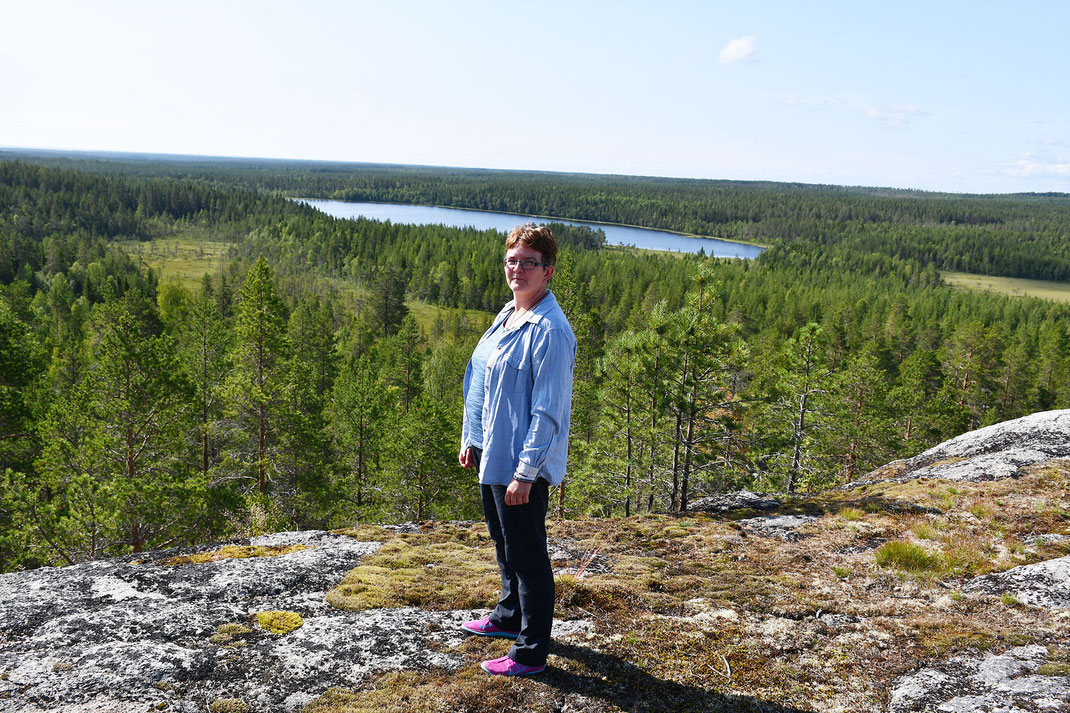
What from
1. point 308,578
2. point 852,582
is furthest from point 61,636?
point 852,582

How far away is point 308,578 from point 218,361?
21.2 metres

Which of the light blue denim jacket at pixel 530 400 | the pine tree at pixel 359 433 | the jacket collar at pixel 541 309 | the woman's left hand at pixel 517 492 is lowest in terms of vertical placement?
the pine tree at pixel 359 433

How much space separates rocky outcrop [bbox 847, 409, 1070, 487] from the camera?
1199 centimetres

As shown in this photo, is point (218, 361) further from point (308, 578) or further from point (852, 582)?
point (852, 582)

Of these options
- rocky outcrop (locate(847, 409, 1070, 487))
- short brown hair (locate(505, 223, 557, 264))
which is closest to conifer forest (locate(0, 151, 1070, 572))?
rocky outcrop (locate(847, 409, 1070, 487))

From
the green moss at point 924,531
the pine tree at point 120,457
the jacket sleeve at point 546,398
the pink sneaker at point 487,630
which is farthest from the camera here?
the pine tree at point 120,457

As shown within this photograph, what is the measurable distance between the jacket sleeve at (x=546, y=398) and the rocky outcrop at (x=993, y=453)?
11.1 metres

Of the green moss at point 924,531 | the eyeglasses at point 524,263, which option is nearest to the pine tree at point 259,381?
the eyeglasses at point 524,263

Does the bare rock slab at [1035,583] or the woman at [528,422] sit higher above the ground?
the woman at [528,422]

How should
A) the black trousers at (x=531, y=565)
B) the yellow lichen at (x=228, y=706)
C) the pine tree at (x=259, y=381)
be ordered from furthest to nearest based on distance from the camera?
1. the pine tree at (x=259, y=381)
2. the black trousers at (x=531, y=565)
3. the yellow lichen at (x=228, y=706)

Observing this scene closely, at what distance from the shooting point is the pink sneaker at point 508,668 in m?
4.62

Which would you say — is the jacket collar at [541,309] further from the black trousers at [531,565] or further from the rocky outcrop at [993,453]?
the rocky outcrop at [993,453]

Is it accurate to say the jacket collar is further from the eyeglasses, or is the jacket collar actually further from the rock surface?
the rock surface

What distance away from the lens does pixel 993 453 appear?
13062mm
